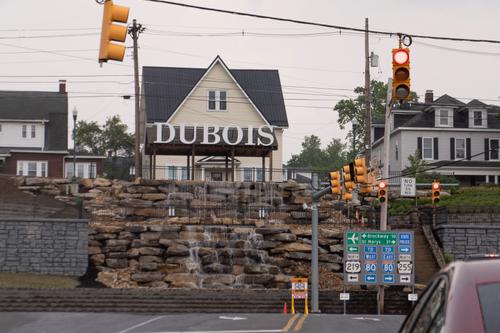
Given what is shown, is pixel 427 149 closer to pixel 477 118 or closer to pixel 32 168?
pixel 477 118

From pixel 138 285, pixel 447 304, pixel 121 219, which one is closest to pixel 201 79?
pixel 121 219

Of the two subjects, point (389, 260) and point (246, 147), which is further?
point (246, 147)

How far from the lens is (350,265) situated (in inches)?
1474

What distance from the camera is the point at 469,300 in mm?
3789

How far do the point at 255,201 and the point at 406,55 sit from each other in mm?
38291

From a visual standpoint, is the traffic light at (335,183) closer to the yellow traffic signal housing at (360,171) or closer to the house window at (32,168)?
the yellow traffic signal housing at (360,171)

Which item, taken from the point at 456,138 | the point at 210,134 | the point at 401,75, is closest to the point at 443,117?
the point at 456,138

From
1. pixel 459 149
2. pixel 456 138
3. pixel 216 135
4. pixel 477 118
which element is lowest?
pixel 459 149

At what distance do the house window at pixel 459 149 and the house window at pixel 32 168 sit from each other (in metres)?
31.0

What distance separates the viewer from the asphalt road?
22.1 meters

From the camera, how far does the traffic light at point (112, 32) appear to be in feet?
48.3

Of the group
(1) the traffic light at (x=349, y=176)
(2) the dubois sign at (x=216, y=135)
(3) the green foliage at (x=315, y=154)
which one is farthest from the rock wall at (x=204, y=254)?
(3) the green foliage at (x=315, y=154)

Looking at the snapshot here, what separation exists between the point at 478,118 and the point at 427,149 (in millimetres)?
4358

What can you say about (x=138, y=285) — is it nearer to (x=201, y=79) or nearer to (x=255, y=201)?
(x=255, y=201)
